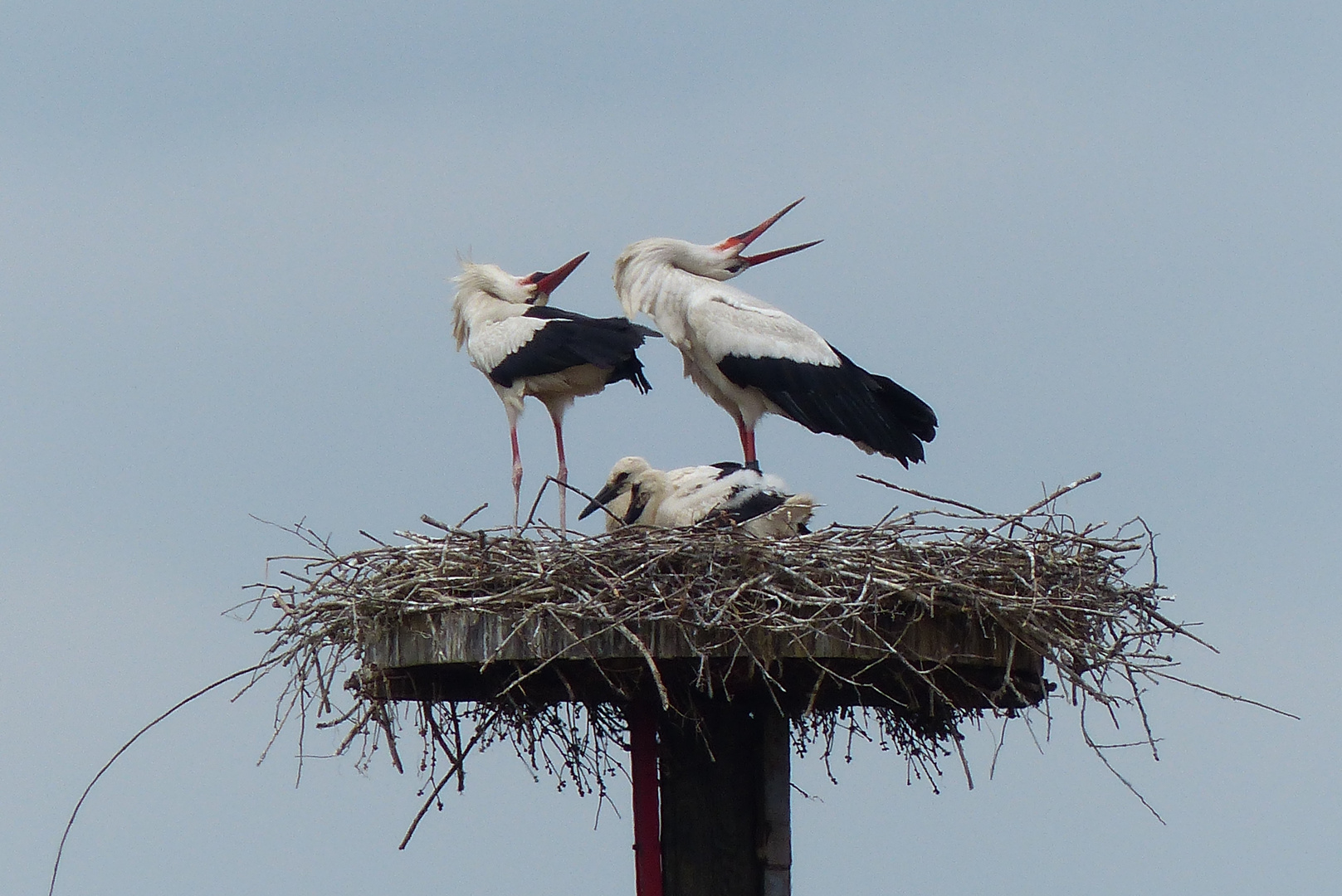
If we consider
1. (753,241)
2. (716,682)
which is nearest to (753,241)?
(753,241)

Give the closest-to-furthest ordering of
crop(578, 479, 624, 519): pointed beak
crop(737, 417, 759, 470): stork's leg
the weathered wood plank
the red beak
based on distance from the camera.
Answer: the weathered wood plank < crop(578, 479, 624, 519): pointed beak < crop(737, 417, 759, 470): stork's leg < the red beak

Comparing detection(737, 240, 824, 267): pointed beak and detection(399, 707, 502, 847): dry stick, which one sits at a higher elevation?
detection(737, 240, 824, 267): pointed beak

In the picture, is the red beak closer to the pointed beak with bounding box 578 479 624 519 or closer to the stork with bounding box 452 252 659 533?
the stork with bounding box 452 252 659 533

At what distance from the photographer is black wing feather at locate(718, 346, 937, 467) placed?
26.0 ft

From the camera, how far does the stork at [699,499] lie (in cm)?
684

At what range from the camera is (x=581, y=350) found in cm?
832

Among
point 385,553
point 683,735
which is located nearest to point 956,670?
point 683,735

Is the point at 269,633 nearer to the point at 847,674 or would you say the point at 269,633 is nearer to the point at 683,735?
the point at 683,735

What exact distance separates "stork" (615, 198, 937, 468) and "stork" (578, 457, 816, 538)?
54 cm

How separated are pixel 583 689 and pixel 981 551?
1.23 metres

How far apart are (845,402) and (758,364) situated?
39 centimetres

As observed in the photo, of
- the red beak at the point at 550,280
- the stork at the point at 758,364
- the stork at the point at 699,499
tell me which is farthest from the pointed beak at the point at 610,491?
the red beak at the point at 550,280

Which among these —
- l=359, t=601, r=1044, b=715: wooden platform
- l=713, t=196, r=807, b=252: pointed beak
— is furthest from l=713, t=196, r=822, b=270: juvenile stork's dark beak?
l=359, t=601, r=1044, b=715: wooden platform

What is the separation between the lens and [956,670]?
5.59 metres
